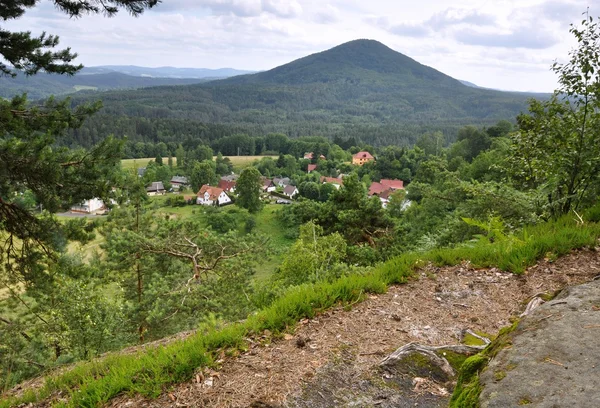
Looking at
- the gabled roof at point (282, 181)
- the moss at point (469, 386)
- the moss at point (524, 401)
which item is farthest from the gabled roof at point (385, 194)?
the moss at point (524, 401)

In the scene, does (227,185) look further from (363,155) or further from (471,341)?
(471,341)

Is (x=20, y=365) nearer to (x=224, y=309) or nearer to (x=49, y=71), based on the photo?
(x=224, y=309)

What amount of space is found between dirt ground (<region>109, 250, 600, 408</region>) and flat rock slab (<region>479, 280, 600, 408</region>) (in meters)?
1.24

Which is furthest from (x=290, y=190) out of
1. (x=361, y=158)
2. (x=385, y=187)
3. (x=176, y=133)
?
(x=176, y=133)

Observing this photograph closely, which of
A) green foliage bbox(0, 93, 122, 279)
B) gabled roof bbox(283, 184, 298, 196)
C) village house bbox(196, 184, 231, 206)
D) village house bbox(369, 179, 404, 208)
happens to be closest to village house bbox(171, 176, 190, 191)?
village house bbox(196, 184, 231, 206)

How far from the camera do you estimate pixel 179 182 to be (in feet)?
262

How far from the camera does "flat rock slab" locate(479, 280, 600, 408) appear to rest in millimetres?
1541

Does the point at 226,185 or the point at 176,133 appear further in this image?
the point at 176,133

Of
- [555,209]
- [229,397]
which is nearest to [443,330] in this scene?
[229,397]

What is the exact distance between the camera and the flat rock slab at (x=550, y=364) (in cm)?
154

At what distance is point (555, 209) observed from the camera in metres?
5.75

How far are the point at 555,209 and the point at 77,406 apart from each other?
625cm

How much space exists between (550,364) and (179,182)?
82.5m

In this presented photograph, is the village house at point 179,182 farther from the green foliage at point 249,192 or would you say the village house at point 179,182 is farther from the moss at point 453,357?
the moss at point 453,357
